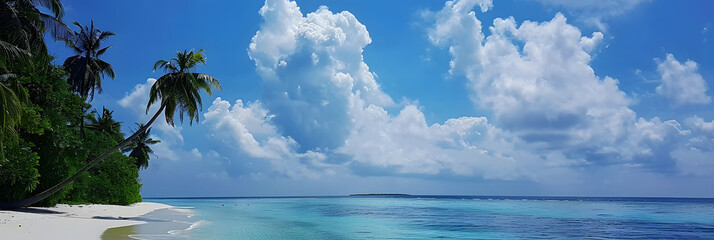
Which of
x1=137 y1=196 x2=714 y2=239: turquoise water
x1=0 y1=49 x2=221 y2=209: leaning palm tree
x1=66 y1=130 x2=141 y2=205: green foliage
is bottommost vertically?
x1=137 y1=196 x2=714 y2=239: turquoise water

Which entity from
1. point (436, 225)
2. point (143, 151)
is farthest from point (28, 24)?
point (143, 151)

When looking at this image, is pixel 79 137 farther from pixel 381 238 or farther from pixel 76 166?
pixel 381 238

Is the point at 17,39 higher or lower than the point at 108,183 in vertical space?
higher

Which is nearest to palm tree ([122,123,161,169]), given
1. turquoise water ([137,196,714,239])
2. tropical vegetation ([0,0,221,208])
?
turquoise water ([137,196,714,239])

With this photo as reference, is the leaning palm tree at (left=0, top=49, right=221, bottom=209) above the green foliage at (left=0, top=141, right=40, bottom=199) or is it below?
above

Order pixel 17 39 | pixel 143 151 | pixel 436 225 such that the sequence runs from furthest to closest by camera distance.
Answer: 1. pixel 143 151
2. pixel 436 225
3. pixel 17 39

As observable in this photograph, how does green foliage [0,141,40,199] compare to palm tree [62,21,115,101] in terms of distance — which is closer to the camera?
green foliage [0,141,40,199]

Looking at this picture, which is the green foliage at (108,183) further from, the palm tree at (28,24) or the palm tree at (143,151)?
the palm tree at (143,151)

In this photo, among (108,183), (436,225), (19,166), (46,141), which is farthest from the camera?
(108,183)

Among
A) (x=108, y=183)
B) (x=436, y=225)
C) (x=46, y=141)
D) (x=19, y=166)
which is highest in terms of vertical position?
(x=46, y=141)

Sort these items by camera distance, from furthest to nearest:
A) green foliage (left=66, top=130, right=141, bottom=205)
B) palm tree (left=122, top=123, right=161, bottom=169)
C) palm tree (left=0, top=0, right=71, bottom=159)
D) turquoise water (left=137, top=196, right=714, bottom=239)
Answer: palm tree (left=122, top=123, right=161, bottom=169), green foliage (left=66, top=130, right=141, bottom=205), turquoise water (left=137, top=196, right=714, bottom=239), palm tree (left=0, top=0, right=71, bottom=159)

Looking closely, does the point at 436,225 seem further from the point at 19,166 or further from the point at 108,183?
the point at 108,183

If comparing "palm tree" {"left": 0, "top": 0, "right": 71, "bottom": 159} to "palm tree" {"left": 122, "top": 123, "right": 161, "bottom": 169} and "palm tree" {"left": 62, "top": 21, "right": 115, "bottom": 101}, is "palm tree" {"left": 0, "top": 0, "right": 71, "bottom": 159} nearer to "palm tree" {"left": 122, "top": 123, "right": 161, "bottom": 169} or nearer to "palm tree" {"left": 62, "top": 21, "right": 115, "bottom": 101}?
"palm tree" {"left": 62, "top": 21, "right": 115, "bottom": 101}

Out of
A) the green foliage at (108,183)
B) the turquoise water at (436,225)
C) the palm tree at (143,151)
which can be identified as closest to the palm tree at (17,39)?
the turquoise water at (436,225)
